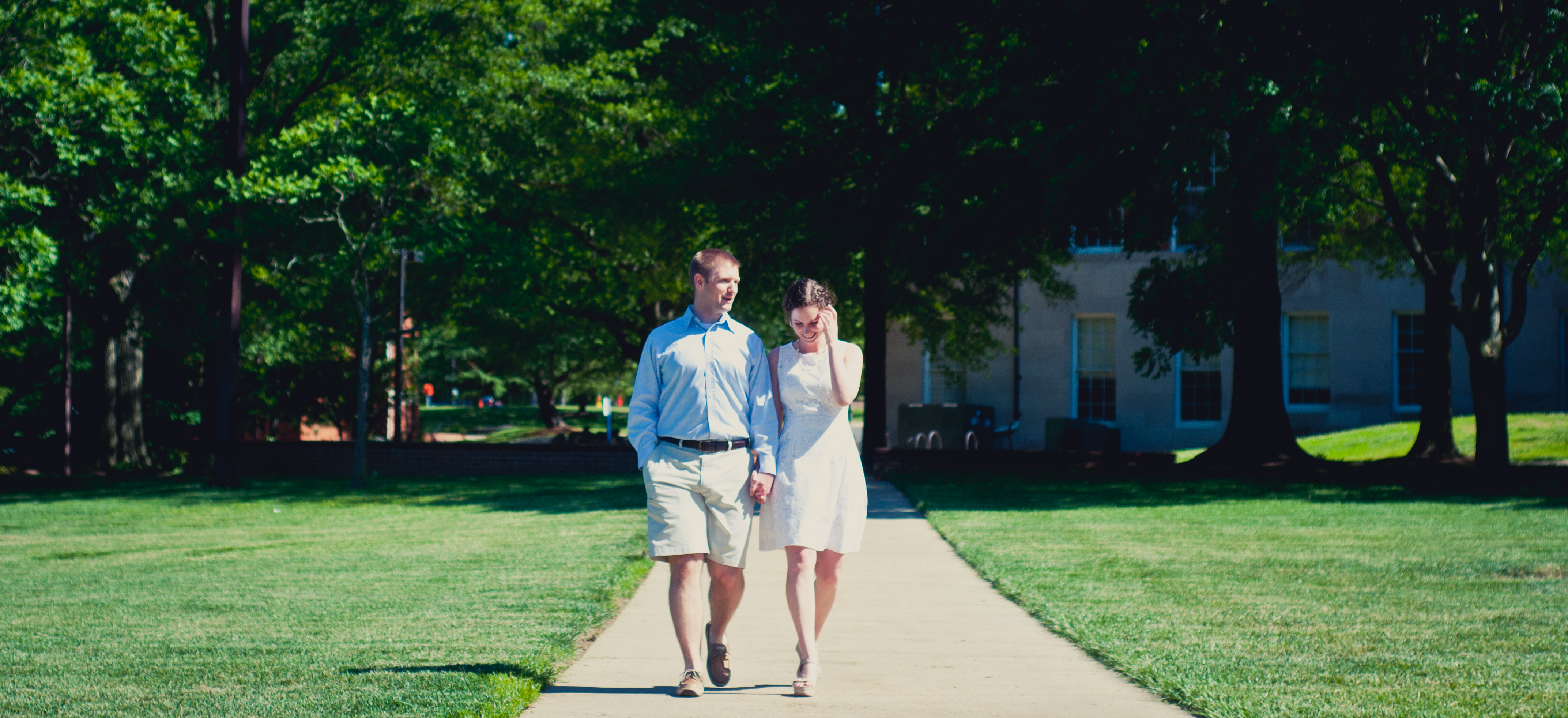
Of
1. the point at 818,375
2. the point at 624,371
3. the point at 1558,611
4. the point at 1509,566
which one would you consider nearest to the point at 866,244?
the point at 1509,566

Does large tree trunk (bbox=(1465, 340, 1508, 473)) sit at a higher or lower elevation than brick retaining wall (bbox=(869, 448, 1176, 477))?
higher

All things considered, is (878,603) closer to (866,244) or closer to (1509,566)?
(1509,566)

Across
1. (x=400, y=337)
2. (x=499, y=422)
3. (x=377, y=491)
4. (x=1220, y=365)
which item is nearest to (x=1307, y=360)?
(x=1220, y=365)

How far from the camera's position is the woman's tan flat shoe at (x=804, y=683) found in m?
4.93

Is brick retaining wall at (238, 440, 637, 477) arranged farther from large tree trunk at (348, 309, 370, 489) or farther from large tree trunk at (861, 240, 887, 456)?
large tree trunk at (861, 240, 887, 456)

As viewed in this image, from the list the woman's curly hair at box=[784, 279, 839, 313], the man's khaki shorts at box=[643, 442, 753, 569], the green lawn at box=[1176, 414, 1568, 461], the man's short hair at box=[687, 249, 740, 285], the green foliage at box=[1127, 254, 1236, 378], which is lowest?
the green lawn at box=[1176, 414, 1568, 461]

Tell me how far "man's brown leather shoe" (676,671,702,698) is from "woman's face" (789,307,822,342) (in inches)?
57.2

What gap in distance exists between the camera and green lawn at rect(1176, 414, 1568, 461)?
22016mm

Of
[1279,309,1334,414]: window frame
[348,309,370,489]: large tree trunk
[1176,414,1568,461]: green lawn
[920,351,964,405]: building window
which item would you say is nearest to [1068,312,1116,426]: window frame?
[920,351,964,405]: building window

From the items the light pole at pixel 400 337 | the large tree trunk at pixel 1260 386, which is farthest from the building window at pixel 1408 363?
the light pole at pixel 400 337

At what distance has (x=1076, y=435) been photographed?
2980 centimetres

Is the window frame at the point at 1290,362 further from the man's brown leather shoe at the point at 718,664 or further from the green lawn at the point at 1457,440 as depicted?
the man's brown leather shoe at the point at 718,664

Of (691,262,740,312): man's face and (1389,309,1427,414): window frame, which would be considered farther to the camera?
(1389,309,1427,414): window frame

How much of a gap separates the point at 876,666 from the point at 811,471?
120 cm
